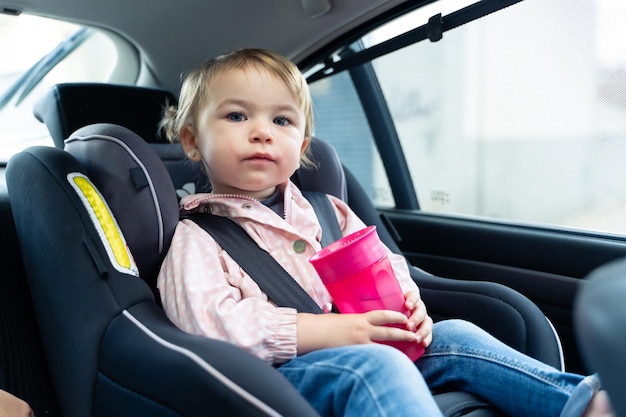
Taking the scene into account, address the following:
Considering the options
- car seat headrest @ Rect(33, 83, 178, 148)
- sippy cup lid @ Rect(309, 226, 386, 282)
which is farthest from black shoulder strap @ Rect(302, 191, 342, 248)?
car seat headrest @ Rect(33, 83, 178, 148)

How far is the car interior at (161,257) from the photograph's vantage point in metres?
1.12

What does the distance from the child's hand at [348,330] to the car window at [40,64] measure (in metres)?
1.51

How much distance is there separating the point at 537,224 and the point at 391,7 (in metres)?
0.92

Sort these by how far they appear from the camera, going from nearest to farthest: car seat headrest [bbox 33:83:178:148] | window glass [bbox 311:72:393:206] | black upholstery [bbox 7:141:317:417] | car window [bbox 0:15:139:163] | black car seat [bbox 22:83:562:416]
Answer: black upholstery [bbox 7:141:317:417]
black car seat [bbox 22:83:562:416]
car seat headrest [bbox 33:83:178:148]
car window [bbox 0:15:139:163]
window glass [bbox 311:72:393:206]

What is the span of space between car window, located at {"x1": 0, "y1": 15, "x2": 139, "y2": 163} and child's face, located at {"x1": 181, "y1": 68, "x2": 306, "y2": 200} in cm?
101

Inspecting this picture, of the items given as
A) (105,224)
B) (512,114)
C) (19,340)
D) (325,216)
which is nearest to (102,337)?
(105,224)

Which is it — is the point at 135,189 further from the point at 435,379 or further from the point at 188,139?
the point at 435,379

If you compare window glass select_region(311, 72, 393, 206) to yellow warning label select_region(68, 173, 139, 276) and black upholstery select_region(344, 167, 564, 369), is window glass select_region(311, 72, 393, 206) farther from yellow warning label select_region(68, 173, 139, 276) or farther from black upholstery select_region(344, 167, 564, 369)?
yellow warning label select_region(68, 173, 139, 276)

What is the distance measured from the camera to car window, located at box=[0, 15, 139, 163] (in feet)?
7.66

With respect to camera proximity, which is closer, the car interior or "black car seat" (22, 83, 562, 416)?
the car interior

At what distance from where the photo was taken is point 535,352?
5.05 ft

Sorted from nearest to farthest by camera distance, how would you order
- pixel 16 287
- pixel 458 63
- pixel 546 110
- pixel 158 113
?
pixel 16 287 < pixel 158 113 < pixel 546 110 < pixel 458 63

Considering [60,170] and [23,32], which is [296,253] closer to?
[60,170]

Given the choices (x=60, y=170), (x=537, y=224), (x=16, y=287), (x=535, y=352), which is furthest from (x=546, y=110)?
(x=16, y=287)
